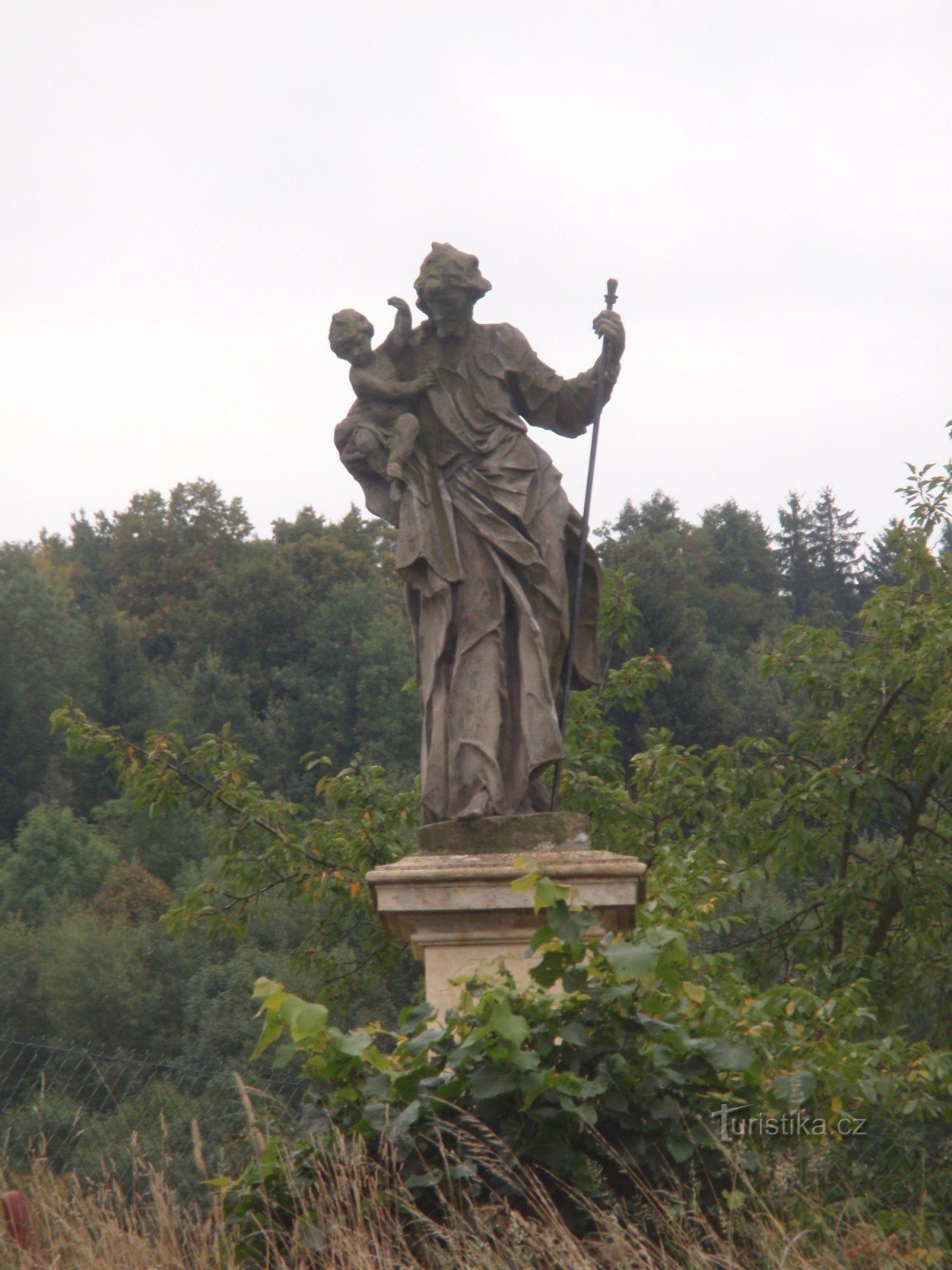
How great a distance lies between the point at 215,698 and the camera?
182ft

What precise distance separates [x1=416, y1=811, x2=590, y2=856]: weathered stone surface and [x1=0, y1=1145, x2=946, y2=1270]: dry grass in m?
1.56

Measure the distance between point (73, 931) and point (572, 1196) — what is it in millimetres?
35523

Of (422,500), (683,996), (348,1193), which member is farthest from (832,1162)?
(422,500)

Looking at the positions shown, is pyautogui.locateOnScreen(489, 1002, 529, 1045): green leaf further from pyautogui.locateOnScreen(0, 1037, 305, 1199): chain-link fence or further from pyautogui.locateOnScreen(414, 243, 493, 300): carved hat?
pyautogui.locateOnScreen(414, 243, 493, 300): carved hat

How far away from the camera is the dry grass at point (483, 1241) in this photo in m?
4.58

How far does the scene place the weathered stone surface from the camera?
20.8 ft

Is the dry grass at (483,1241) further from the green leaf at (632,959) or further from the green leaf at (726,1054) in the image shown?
the green leaf at (632,959)

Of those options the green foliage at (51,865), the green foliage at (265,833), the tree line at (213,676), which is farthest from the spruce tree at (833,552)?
the green foliage at (265,833)

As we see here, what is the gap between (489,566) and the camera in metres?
6.84

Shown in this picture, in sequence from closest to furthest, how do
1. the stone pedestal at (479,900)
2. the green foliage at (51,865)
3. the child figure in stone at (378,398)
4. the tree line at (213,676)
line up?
the stone pedestal at (479,900), the child figure in stone at (378,398), the tree line at (213,676), the green foliage at (51,865)

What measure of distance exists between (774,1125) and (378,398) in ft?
10.3

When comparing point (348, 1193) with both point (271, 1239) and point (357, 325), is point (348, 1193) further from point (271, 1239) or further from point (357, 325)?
point (357, 325)

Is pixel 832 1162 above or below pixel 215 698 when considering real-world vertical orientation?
below

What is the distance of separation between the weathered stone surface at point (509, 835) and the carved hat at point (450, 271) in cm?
204
